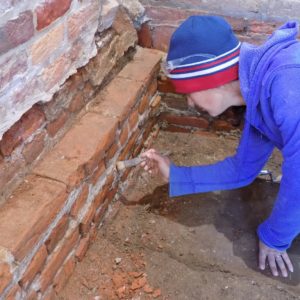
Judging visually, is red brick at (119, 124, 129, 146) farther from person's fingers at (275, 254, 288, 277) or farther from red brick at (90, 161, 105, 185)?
person's fingers at (275, 254, 288, 277)

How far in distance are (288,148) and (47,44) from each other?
798 millimetres

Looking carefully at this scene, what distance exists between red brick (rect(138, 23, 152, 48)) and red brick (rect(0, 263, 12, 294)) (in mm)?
1338

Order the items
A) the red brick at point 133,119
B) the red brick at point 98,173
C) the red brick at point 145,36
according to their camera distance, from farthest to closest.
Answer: the red brick at point 145,36 → the red brick at point 133,119 → the red brick at point 98,173

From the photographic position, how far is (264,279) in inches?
62.6

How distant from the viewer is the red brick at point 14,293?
1.17m

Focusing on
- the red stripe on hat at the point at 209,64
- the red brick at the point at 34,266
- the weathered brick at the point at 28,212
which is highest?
the red stripe on hat at the point at 209,64

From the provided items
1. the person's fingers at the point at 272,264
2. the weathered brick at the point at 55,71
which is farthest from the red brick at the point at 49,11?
the person's fingers at the point at 272,264

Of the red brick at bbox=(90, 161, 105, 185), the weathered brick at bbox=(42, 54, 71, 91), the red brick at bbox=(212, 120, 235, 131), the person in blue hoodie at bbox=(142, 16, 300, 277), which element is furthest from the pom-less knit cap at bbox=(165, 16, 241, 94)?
the red brick at bbox=(212, 120, 235, 131)

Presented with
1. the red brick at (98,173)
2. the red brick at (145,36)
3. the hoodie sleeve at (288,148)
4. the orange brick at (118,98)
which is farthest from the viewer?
the red brick at (145,36)

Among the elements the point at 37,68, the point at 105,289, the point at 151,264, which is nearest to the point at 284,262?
the point at 151,264

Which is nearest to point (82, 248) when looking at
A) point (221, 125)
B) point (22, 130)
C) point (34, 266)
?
point (34, 266)

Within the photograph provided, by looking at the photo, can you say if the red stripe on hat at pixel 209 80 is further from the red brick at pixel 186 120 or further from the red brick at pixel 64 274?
the red brick at pixel 186 120

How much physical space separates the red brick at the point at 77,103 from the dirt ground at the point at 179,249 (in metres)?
0.48

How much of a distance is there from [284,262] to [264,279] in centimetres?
11
